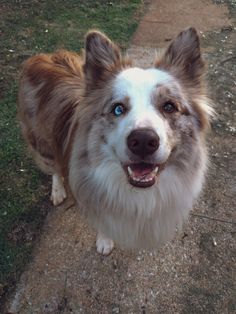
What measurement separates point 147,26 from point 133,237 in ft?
14.1

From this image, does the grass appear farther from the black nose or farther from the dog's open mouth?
the black nose

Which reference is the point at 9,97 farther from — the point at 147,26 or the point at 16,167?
the point at 147,26

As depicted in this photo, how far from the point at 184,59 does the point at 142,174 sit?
93 centimetres

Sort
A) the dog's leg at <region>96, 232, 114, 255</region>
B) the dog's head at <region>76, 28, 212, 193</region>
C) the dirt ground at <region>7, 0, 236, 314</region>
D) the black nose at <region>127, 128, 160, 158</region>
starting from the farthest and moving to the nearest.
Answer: the dog's leg at <region>96, 232, 114, 255</region> → the dirt ground at <region>7, 0, 236, 314</region> → the dog's head at <region>76, 28, 212, 193</region> → the black nose at <region>127, 128, 160, 158</region>

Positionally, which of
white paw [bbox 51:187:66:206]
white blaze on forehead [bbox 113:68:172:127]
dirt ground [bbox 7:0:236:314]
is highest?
white blaze on forehead [bbox 113:68:172:127]

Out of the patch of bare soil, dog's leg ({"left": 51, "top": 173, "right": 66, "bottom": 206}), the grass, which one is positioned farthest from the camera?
the patch of bare soil

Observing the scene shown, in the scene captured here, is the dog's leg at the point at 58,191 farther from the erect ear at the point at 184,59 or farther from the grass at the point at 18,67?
the erect ear at the point at 184,59

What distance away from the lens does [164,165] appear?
251cm

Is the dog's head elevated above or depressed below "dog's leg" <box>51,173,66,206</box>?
above

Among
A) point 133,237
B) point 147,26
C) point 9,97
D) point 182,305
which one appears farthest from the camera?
point 147,26

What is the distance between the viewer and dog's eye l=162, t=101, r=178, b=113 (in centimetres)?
254

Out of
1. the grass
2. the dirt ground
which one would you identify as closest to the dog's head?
the dirt ground

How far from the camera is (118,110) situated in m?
2.56

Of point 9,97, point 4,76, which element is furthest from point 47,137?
point 4,76
